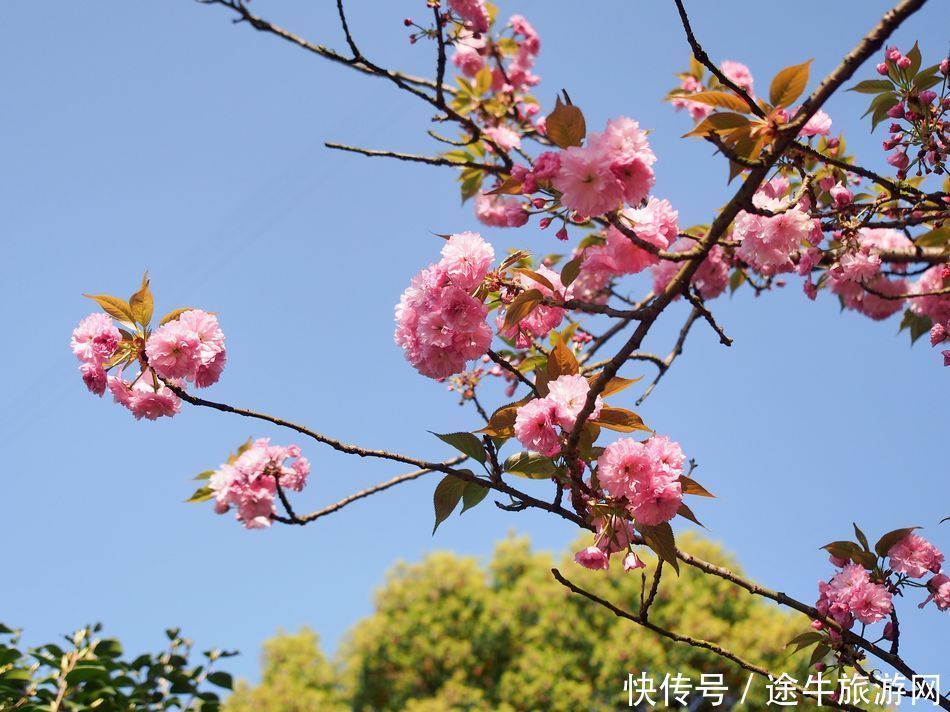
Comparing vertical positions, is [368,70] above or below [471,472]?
above

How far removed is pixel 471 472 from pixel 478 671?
34.6ft

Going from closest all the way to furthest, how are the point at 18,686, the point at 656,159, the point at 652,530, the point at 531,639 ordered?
1. the point at 656,159
2. the point at 652,530
3. the point at 18,686
4. the point at 531,639

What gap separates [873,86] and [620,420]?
1583 millimetres

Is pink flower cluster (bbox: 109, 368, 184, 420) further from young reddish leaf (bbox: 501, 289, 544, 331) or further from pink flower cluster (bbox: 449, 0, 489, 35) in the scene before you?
pink flower cluster (bbox: 449, 0, 489, 35)

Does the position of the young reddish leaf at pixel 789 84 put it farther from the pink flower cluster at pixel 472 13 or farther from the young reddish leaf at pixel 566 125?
the pink flower cluster at pixel 472 13

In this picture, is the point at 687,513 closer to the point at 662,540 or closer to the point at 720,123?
the point at 662,540

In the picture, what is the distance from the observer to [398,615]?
1216 centimetres

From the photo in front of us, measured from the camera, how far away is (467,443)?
69.4 inches

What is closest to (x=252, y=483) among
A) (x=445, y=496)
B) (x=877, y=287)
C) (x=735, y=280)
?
(x=445, y=496)

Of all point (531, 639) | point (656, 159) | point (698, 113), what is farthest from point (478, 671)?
point (656, 159)

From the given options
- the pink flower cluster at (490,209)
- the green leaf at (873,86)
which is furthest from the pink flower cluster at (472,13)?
the green leaf at (873,86)

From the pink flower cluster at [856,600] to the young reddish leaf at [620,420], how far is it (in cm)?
88

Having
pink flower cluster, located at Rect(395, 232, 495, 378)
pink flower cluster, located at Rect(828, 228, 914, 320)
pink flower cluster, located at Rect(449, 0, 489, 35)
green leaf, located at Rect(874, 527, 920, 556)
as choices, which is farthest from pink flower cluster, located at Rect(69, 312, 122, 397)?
pink flower cluster, located at Rect(828, 228, 914, 320)

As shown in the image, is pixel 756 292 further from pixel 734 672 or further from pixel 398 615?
pixel 398 615
